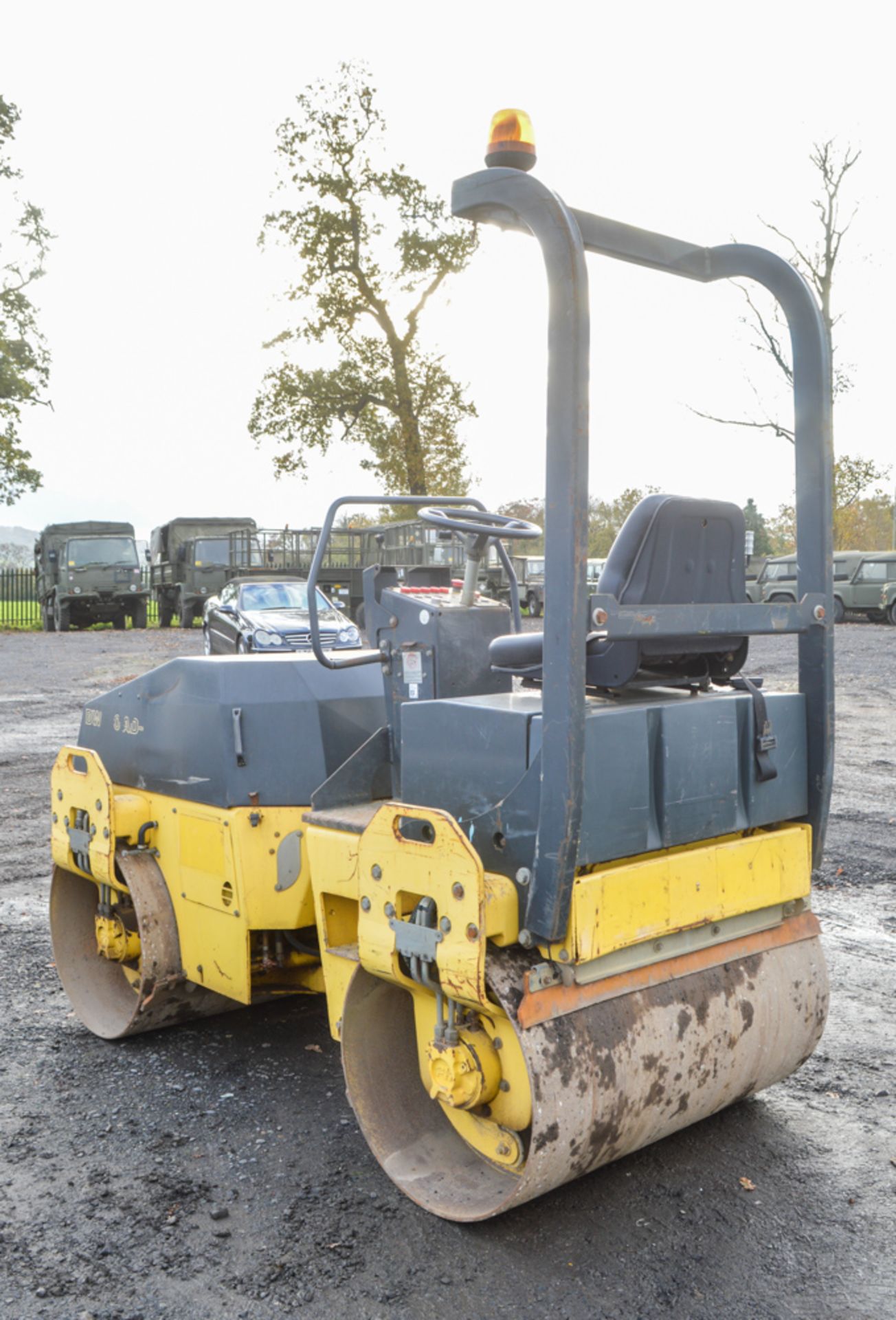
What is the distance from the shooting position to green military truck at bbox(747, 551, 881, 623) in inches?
1100

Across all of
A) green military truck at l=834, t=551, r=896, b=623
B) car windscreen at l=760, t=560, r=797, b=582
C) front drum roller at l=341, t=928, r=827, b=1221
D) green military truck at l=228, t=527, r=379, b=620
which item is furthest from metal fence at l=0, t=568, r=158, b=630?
front drum roller at l=341, t=928, r=827, b=1221

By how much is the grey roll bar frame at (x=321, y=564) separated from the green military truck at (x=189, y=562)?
80.8ft

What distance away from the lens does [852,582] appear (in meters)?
28.4

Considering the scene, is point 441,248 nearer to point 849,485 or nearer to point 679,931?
point 849,485

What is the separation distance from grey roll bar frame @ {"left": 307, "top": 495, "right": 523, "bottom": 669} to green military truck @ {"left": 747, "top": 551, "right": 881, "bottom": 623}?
2428 cm

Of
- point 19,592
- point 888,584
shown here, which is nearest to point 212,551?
point 19,592

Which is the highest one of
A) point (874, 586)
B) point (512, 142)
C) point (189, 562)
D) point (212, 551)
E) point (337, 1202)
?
point (512, 142)

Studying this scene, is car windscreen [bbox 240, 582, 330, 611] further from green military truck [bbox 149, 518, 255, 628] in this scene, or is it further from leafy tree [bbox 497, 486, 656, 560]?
leafy tree [bbox 497, 486, 656, 560]

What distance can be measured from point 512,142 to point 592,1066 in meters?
2.12

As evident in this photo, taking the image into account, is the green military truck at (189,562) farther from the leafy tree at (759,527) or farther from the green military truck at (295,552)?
the leafy tree at (759,527)

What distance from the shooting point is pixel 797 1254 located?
2.90 meters

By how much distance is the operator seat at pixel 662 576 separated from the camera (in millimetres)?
2990

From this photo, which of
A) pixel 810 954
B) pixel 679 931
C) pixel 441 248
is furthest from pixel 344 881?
pixel 441 248

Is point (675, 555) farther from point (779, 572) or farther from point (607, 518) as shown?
point (607, 518)
